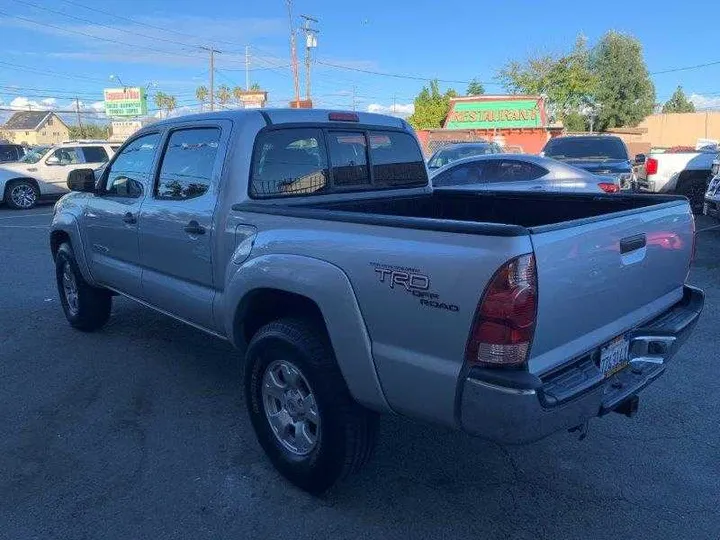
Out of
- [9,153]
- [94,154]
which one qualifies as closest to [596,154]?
[94,154]

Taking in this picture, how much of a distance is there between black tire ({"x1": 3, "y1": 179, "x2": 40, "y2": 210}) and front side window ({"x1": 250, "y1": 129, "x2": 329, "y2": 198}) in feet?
55.6

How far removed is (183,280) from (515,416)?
2595 mm

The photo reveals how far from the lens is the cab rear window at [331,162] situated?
383cm

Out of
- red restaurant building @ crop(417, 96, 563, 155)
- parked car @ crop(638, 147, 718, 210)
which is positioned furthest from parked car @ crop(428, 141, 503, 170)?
red restaurant building @ crop(417, 96, 563, 155)

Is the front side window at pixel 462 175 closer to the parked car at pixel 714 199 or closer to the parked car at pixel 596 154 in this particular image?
the parked car at pixel 596 154

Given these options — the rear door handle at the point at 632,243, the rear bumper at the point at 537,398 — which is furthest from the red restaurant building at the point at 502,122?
the rear bumper at the point at 537,398

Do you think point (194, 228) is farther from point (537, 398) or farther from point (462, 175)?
point (462, 175)

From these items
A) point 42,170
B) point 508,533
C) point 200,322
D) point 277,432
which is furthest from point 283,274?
point 42,170

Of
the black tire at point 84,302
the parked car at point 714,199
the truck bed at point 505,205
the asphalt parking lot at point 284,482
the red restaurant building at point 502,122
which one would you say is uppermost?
the red restaurant building at point 502,122

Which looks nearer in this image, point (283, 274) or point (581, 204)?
point (283, 274)

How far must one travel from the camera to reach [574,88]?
150 feet

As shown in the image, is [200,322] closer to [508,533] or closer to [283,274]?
[283,274]

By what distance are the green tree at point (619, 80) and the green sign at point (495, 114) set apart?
50.3 ft

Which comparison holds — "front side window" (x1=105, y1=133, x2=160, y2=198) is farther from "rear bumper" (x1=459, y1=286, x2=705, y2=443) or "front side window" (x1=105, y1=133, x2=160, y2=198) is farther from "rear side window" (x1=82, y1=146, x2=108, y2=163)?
"rear side window" (x1=82, y1=146, x2=108, y2=163)
